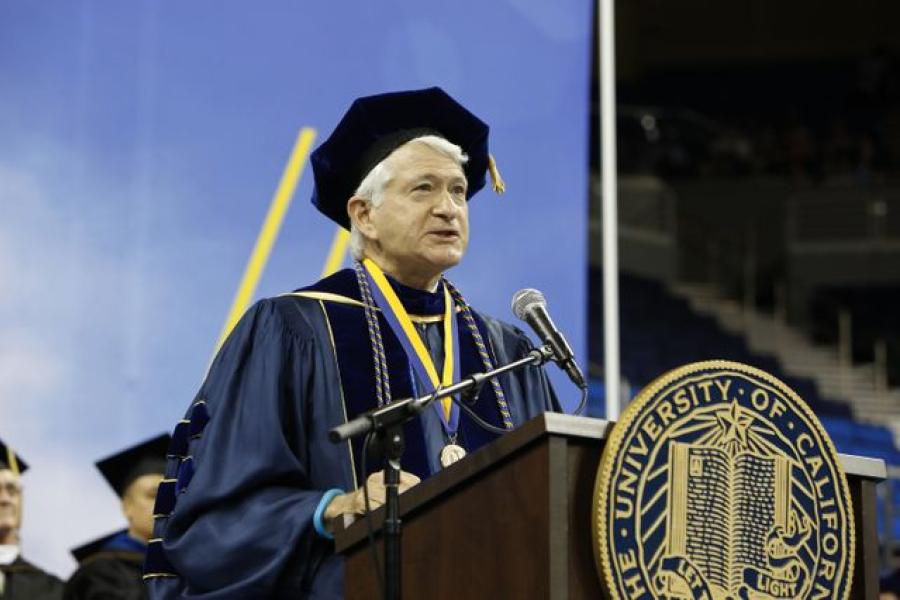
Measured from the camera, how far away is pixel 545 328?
2.72 metres

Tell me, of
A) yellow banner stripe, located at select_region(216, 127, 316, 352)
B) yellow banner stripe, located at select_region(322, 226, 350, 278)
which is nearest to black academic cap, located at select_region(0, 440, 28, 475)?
yellow banner stripe, located at select_region(216, 127, 316, 352)

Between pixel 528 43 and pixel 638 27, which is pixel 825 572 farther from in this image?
pixel 638 27

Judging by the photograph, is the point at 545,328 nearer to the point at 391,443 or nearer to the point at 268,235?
the point at 391,443

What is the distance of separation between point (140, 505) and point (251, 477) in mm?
2921

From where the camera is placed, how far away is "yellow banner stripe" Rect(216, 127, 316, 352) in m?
4.73

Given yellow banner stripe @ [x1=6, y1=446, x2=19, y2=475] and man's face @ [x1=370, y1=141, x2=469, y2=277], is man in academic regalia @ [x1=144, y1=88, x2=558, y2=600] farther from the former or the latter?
yellow banner stripe @ [x1=6, y1=446, x2=19, y2=475]

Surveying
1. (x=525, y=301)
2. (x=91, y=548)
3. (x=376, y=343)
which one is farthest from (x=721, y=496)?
(x=91, y=548)

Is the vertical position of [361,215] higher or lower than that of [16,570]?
higher

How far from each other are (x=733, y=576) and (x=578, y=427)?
1.02 feet

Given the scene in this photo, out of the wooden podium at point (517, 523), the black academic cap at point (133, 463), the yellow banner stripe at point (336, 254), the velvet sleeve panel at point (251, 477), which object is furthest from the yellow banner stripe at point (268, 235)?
the wooden podium at point (517, 523)

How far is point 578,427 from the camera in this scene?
2.21 metres

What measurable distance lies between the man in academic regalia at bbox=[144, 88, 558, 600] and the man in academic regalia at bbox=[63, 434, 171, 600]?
1.83m

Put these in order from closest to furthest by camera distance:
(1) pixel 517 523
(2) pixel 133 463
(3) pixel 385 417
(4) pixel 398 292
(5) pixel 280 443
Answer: (1) pixel 517 523 < (3) pixel 385 417 < (5) pixel 280 443 < (4) pixel 398 292 < (2) pixel 133 463

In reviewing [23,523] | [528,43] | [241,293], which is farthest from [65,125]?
[528,43]
